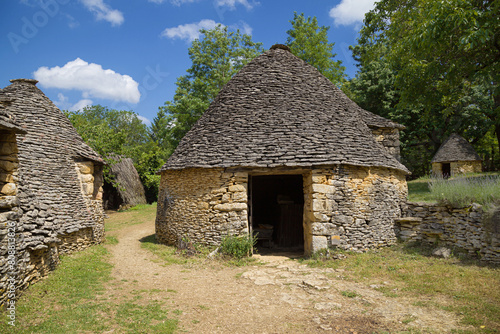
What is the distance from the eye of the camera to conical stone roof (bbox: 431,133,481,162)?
19.0 meters

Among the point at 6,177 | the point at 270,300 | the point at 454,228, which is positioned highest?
the point at 6,177

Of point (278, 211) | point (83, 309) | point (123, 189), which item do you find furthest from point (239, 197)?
point (123, 189)

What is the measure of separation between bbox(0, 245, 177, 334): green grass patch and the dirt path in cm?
36

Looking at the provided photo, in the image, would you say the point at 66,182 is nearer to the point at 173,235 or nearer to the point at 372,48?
the point at 173,235

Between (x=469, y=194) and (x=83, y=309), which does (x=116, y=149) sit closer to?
(x=83, y=309)

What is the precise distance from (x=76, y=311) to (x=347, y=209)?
657 centimetres

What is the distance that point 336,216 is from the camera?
8070 mm

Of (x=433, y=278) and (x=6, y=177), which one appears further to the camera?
(x=433, y=278)

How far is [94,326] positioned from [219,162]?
16.6ft

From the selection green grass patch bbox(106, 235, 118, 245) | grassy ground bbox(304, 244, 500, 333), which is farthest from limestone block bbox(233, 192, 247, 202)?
green grass patch bbox(106, 235, 118, 245)

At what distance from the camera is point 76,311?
15.6 ft

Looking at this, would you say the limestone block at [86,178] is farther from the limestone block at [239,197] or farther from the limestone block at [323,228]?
the limestone block at [323,228]

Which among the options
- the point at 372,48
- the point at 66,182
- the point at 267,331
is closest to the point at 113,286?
the point at 267,331

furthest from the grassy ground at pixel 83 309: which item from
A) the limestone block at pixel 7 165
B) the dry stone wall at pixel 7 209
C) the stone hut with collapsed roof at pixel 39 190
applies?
the limestone block at pixel 7 165
